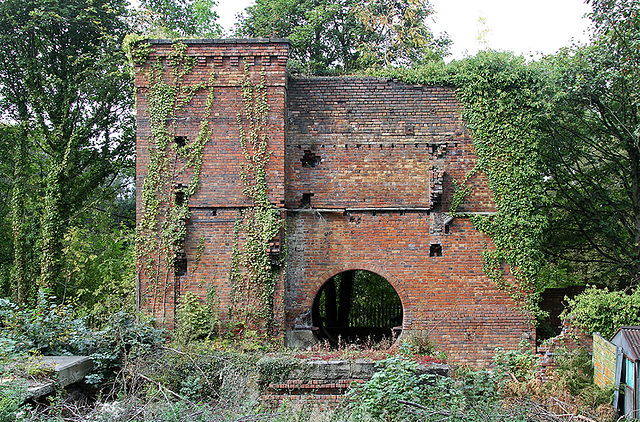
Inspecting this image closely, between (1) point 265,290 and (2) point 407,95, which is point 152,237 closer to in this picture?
(1) point 265,290

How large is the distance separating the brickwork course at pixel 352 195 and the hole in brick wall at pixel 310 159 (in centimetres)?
2

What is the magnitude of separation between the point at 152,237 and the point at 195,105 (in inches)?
114

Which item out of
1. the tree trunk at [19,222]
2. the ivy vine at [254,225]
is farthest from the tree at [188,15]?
the ivy vine at [254,225]

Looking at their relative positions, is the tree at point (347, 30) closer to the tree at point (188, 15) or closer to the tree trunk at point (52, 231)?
the tree at point (188, 15)

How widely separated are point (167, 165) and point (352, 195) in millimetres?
3936

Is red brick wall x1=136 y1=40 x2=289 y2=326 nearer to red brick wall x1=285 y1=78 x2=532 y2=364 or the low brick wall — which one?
red brick wall x1=285 y1=78 x2=532 y2=364

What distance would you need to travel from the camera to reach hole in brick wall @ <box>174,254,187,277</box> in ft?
34.2

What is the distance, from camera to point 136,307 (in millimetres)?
10336

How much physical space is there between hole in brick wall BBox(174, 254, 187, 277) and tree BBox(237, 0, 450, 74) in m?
8.91

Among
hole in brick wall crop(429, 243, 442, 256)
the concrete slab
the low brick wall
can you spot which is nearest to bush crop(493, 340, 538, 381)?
hole in brick wall crop(429, 243, 442, 256)

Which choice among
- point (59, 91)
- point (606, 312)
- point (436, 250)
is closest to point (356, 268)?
point (436, 250)

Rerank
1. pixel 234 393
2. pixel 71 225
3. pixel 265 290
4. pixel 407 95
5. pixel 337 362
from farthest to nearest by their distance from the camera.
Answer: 1. pixel 71 225
2. pixel 407 95
3. pixel 265 290
4. pixel 337 362
5. pixel 234 393

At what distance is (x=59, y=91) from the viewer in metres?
16.0

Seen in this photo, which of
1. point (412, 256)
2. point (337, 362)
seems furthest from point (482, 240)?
point (337, 362)
